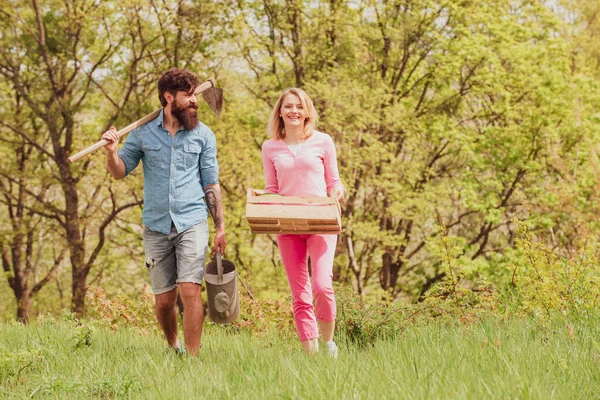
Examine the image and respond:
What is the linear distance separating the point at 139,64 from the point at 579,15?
14.4m

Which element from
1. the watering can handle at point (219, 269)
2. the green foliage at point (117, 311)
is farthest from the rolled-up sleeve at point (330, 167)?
the green foliage at point (117, 311)

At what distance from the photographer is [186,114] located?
16.0ft

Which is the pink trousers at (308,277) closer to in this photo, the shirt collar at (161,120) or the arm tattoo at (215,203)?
the arm tattoo at (215,203)

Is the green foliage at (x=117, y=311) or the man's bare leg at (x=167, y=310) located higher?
the man's bare leg at (x=167, y=310)

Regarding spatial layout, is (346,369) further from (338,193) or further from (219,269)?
(219,269)

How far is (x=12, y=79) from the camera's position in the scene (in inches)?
648

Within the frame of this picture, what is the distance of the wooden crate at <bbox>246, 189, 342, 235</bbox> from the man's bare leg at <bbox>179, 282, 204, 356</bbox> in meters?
0.74

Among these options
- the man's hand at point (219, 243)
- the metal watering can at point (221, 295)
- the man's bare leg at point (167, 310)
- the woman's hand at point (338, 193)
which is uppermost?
the woman's hand at point (338, 193)

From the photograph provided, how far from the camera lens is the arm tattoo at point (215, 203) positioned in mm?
4934

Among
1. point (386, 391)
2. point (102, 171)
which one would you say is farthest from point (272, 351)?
point (102, 171)

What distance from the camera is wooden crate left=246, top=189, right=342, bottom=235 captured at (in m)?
4.23

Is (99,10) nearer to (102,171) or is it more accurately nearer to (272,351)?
(102,171)

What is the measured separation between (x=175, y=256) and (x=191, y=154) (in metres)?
0.73

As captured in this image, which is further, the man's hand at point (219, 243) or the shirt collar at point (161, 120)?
the shirt collar at point (161, 120)
